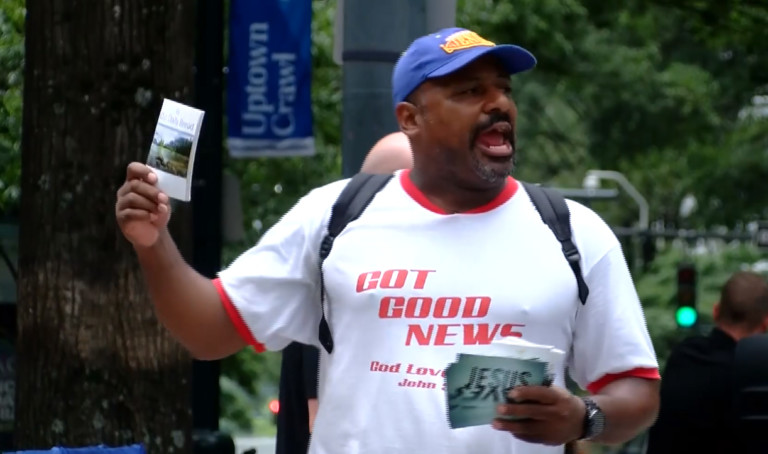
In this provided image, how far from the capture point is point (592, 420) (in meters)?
3.40

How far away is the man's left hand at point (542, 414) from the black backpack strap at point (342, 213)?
49 centimetres

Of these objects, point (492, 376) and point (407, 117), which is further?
point (407, 117)

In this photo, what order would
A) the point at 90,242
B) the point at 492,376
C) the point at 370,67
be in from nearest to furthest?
the point at 492,376 < the point at 90,242 < the point at 370,67

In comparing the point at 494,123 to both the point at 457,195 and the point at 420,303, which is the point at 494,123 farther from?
the point at 420,303

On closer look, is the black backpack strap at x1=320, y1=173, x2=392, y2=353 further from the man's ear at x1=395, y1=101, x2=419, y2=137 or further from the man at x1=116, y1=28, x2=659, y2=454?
the man's ear at x1=395, y1=101, x2=419, y2=137

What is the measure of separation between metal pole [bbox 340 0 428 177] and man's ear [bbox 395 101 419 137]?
2881 millimetres

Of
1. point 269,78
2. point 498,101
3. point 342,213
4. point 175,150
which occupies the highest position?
point 498,101

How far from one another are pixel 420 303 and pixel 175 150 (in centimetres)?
58

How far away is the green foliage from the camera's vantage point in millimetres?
9742

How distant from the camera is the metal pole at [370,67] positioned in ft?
21.6

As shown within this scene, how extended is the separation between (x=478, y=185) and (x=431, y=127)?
0.53 ft

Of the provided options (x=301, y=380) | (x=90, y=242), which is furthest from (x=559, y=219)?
(x=90, y=242)

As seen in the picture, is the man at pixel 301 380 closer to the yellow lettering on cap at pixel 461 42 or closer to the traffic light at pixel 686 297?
the yellow lettering on cap at pixel 461 42

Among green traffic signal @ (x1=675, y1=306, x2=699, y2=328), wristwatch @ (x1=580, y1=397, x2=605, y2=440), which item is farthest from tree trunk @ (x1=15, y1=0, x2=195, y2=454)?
green traffic signal @ (x1=675, y1=306, x2=699, y2=328)
